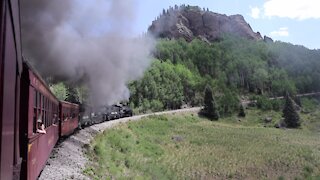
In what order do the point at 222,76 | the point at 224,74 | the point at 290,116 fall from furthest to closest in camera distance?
the point at 224,74 < the point at 222,76 < the point at 290,116

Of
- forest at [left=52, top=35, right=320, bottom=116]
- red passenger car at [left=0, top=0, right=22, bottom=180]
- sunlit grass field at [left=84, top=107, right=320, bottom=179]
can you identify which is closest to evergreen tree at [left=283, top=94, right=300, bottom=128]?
forest at [left=52, top=35, right=320, bottom=116]

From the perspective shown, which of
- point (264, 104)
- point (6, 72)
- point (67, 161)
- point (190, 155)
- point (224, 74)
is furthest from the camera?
point (224, 74)

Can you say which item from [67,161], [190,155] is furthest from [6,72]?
[190,155]

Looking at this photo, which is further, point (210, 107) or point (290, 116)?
point (290, 116)

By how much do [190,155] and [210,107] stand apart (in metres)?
42.0

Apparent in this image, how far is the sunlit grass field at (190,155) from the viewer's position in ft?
71.3

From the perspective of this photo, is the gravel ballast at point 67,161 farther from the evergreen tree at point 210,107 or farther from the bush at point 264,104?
the bush at point 264,104

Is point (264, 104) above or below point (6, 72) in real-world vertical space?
above

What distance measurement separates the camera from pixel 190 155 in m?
33.8

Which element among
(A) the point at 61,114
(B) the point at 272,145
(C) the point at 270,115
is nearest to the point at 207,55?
(C) the point at 270,115

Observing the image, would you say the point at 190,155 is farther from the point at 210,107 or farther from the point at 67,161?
the point at 210,107

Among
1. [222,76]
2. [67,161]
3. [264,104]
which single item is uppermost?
[222,76]

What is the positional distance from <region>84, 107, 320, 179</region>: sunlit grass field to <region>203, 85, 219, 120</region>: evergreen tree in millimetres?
22586

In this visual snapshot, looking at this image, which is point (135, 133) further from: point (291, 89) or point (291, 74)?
point (291, 74)
